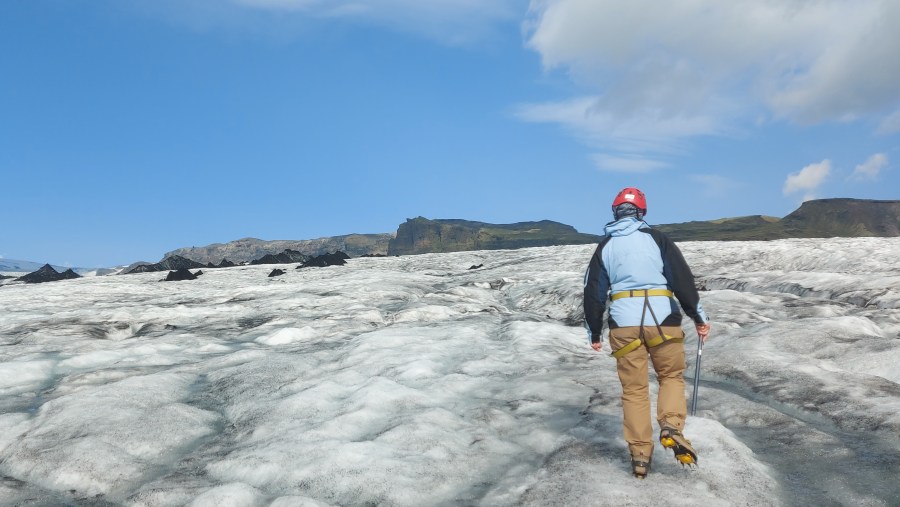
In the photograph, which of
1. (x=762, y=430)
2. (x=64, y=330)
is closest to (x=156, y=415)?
(x=762, y=430)

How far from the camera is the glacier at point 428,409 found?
21.2ft

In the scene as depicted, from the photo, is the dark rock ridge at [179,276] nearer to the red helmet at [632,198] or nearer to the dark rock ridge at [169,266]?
the dark rock ridge at [169,266]

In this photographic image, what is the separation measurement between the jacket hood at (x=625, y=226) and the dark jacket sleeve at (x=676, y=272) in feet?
0.51

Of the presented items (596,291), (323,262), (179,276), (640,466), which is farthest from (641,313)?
(323,262)

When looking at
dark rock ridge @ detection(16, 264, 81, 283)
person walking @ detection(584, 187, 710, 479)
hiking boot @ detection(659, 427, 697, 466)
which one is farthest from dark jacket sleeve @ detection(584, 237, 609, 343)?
dark rock ridge @ detection(16, 264, 81, 283)

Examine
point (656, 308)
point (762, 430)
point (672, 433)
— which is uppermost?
point (656, 308)

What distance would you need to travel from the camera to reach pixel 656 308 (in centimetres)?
672

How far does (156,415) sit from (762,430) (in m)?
8.73

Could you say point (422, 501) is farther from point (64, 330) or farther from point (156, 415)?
point (64, 330)

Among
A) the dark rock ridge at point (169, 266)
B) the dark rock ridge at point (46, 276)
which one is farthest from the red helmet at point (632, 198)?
the dark rock ridge at point (169, 266)

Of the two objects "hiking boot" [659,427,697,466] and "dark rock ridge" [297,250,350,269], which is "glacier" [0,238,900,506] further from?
"dark rock ridge" [297,250,350,269]

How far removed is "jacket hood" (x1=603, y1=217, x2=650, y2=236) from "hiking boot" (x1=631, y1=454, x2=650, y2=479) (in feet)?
8.32

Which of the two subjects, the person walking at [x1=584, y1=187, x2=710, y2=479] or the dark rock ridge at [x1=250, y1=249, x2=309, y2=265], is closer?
the person walking at [x1=584, y1=187, x2=710, y2=479]

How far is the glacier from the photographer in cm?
645
